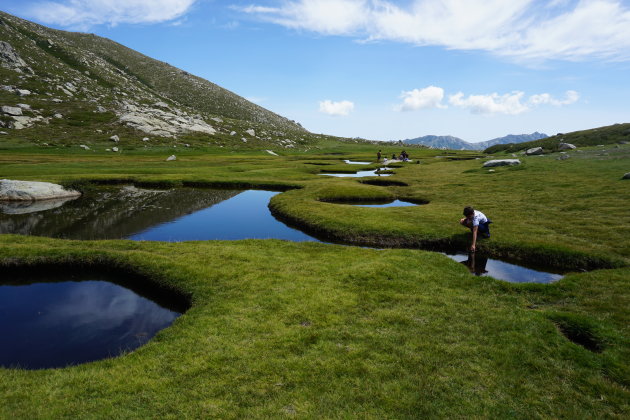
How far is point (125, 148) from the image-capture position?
379 ft

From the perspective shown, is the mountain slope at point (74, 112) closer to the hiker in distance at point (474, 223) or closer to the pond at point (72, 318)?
the pond at point (72, 318)

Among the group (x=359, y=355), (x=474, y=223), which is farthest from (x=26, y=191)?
(x=474, y=223)

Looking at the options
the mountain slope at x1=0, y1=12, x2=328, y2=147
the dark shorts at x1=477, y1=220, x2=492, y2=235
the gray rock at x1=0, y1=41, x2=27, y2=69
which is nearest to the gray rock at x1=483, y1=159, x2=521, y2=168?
the dark shorts at x1=477, y1=220, x2=492, y2=235

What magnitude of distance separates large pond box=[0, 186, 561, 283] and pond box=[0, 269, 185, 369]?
10115 millimetres

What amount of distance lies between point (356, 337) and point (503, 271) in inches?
598

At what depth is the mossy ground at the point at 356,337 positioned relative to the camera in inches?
396

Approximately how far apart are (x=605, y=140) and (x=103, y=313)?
132 m

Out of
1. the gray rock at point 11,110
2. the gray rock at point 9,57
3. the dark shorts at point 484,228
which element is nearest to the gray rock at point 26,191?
the dark shorts at point 484,228

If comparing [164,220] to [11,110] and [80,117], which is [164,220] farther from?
[11,110]

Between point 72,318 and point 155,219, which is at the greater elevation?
point 155,219

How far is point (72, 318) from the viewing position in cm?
1723

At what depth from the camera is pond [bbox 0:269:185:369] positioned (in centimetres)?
1425

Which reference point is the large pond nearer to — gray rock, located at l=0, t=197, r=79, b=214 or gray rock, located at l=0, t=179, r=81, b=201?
gray rock, located at l=0, t=197, r=79, b=214

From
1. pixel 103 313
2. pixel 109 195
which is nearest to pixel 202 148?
pixel 109 195
